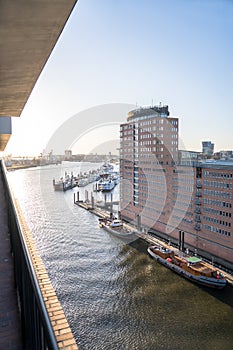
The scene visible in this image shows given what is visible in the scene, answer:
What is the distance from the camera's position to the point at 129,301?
6.08m

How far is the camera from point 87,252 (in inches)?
344

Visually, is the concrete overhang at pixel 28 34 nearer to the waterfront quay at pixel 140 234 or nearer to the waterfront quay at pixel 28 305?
the waterfront quay at pixel 28 305

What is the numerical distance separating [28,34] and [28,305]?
83 cm

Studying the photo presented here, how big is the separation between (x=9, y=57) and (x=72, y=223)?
38.1 ft

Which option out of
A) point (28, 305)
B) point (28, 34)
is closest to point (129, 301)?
point (28, 305)

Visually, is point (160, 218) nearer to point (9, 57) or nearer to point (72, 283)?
point (72, 283)

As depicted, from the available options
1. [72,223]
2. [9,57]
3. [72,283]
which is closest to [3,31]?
[9,57]

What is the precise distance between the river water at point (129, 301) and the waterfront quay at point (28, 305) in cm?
191

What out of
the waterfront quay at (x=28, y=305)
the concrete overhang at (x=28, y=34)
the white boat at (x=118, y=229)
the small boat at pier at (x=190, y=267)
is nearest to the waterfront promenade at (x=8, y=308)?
the waterfront quay at (x=28, y=305)

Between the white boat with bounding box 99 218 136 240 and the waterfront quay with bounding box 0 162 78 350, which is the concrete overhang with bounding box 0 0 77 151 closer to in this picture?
the waterfront quay with bounding box 0 162 78 350

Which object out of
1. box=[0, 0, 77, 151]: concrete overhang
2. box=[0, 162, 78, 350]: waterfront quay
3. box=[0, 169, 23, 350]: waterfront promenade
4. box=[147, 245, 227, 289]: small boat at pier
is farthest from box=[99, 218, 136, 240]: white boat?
box=[0, 0, 77, 151]: concrete overhang

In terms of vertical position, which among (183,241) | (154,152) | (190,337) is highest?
(154,152)

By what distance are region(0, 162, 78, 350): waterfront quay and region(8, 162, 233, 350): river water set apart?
6.26ft

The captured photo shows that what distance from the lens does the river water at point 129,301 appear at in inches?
194
